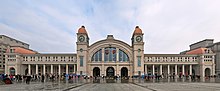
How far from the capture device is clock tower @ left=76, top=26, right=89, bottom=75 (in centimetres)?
9444

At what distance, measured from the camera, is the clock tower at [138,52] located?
313 feet

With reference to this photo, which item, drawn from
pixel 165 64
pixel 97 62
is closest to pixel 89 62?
pixel 97 62

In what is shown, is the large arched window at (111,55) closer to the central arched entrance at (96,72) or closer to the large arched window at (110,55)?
the large arched window at (110,55)

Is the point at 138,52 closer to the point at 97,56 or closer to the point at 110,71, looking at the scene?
the point at 110,71

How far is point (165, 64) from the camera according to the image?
331ft

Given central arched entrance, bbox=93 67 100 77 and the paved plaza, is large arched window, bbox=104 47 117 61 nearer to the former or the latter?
central arched entrance, bbox=93 67 100 77

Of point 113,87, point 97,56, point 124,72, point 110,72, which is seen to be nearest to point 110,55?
point 97,56

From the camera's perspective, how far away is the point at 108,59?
322 feet

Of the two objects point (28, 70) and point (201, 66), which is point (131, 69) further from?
point (28, 70)

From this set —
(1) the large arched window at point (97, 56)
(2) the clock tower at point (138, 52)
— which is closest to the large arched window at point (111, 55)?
(1) the large arched window at point (97, 56)

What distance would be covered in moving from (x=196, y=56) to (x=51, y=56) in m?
51.5

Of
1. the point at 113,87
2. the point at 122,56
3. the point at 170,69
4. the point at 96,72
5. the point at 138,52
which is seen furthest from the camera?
the point at 170,69

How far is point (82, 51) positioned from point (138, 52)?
19225 millimetres

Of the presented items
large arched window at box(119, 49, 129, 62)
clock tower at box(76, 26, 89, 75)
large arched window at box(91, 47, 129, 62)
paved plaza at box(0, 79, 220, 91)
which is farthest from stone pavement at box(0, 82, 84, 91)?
large arched window at box(119, 49, 129, 62)
